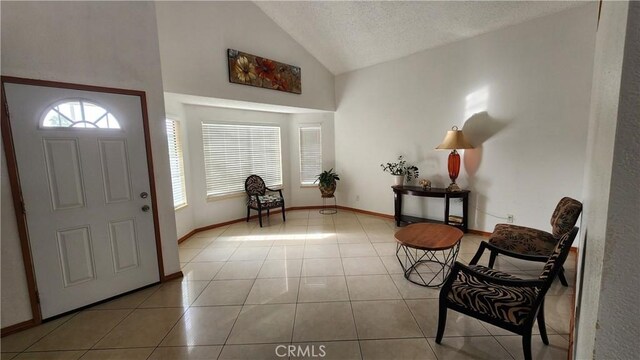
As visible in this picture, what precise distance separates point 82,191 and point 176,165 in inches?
72.5

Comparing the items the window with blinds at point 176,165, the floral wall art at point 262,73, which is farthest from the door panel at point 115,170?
the floral wall art at point 262,73

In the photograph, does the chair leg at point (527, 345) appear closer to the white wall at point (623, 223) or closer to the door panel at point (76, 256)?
the white wall at point (623, 223)

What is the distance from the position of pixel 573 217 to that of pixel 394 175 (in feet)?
8.76

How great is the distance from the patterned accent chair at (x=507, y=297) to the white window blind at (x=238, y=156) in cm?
419

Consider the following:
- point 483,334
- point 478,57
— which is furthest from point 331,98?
point 483,334

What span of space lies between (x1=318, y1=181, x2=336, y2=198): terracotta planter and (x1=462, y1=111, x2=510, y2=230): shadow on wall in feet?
8.32

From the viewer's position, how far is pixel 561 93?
10.4 feet

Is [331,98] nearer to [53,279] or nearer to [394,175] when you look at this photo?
[394,175]

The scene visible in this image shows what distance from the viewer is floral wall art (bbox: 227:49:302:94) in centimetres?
393

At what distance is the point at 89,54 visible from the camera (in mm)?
2258

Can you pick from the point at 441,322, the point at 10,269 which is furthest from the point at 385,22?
the point at 10,269

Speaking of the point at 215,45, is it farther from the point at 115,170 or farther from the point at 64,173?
the point at 64,173

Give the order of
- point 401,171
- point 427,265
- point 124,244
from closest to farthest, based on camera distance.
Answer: point 124,244, point 427,265, point 401,171

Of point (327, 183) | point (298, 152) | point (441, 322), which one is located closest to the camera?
point (441, 322)
